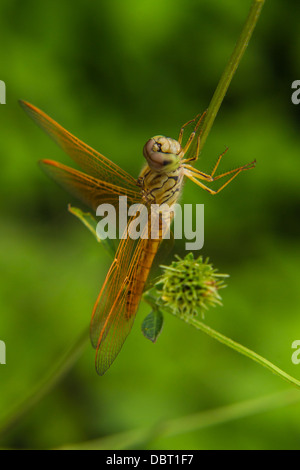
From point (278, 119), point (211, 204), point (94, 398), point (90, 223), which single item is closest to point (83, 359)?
point (94, 398)

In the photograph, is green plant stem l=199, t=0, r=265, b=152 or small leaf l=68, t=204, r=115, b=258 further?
small leaf l=68, t=204, r=115, b=258
